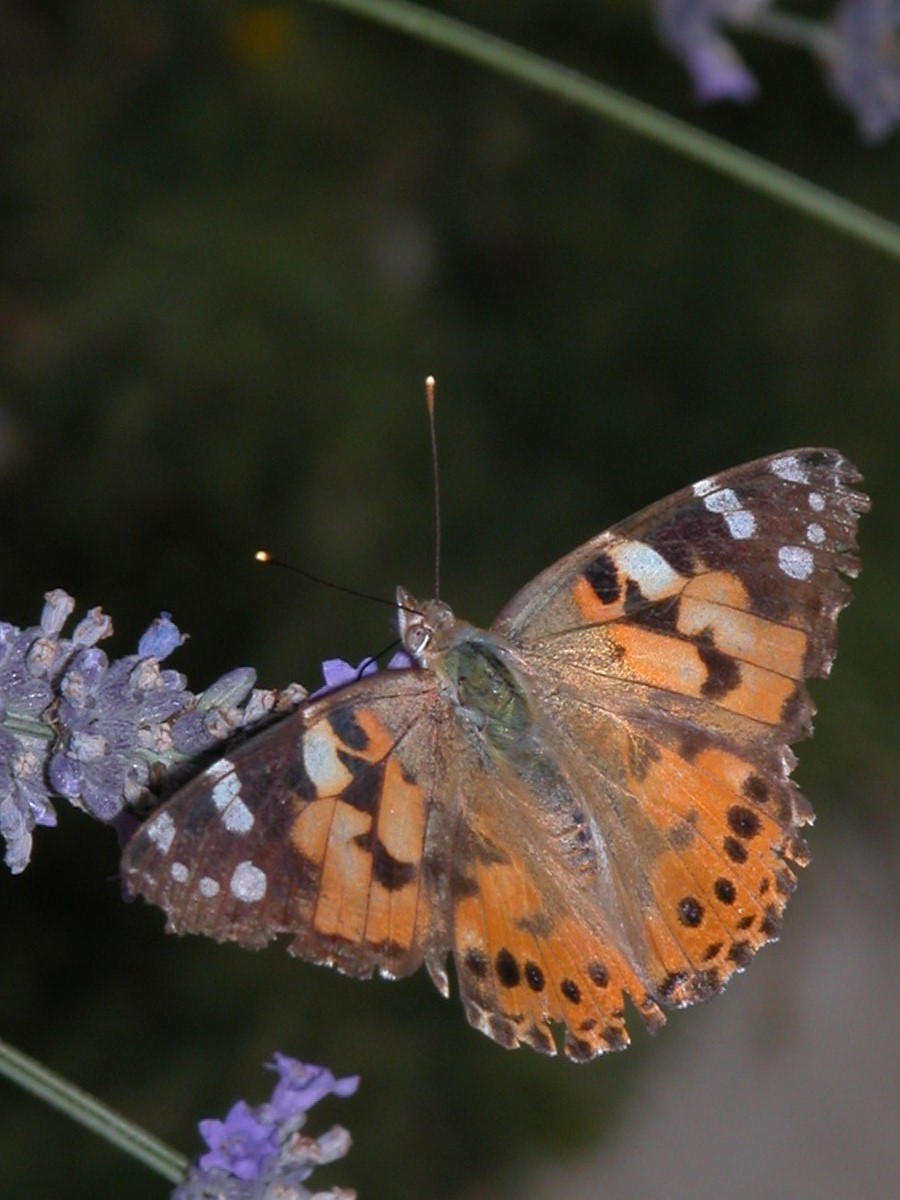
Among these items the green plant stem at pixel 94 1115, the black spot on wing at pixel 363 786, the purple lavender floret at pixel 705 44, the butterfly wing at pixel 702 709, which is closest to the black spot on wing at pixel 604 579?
the butterfly wing at pixel 702 709

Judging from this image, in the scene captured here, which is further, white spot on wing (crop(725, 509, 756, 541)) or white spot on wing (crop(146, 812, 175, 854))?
white spot on wing (crop(725, 509, 756, 541))

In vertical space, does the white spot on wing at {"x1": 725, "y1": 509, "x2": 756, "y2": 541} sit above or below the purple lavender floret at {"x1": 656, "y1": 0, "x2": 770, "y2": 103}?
below

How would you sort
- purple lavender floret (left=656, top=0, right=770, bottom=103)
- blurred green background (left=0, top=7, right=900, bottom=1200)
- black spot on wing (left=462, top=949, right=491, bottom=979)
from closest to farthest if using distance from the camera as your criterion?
black spot on wing (left=462, top=949, right=491, bottom=979) → purple lavender floret (left=656, top=0, right=770, bottom=103) → blurred green background (left=0, top=7, right=900, bottom=1200)

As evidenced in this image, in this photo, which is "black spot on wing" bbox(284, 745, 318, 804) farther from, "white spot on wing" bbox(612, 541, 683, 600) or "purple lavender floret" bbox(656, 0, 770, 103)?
"purple lavender floret" bbox(656, 0, 770, 103)

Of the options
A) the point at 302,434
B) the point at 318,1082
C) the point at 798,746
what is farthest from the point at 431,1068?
the point at 318,1082

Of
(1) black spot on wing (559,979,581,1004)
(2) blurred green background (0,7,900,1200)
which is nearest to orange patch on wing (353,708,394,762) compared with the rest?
(1) black spot on wing (559,979,581,1004)

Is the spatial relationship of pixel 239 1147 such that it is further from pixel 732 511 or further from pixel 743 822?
pixel 732 511

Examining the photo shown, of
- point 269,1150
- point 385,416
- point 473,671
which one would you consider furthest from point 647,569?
point 385,416
